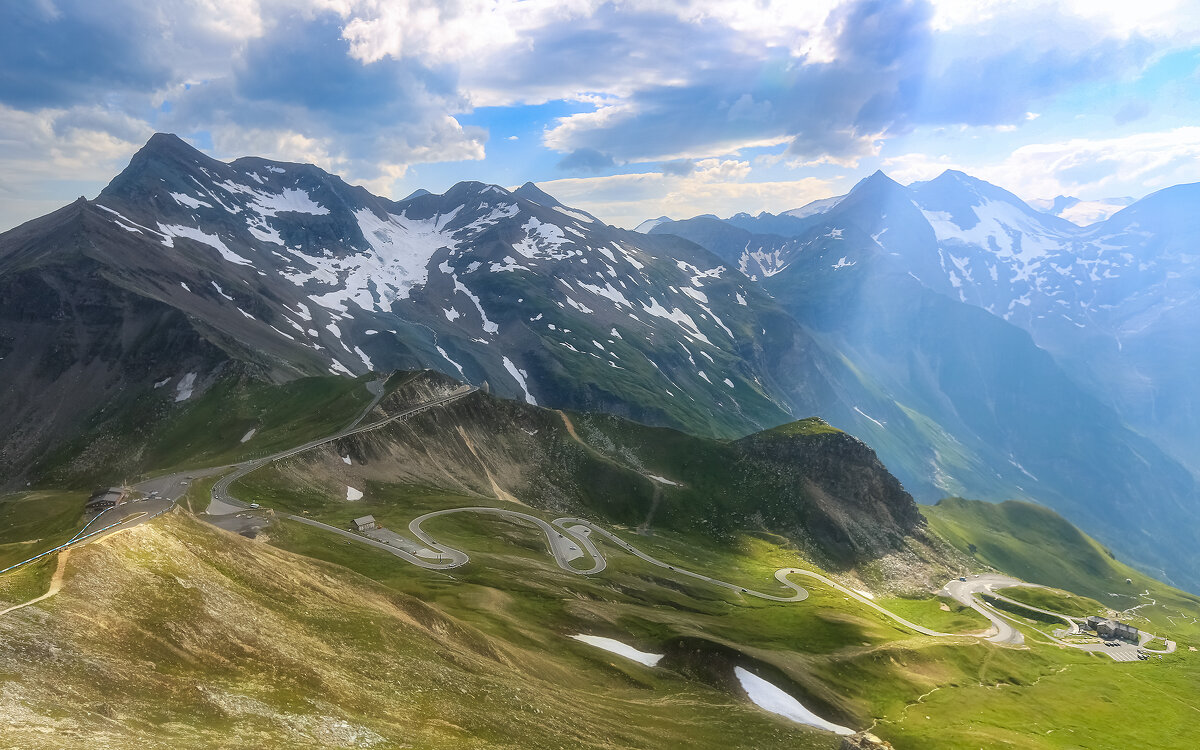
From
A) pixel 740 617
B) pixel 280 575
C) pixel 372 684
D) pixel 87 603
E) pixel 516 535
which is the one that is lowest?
pixel 740 617

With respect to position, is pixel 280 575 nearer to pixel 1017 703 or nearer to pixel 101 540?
pixel 101 540

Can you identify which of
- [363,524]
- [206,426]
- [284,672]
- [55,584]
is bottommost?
[363,524]

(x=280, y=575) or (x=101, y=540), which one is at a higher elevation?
(x=101, y=540)

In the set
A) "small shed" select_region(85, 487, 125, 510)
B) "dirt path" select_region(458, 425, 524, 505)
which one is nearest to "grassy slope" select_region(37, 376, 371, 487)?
"dirt path" select_region(458, 425, 524, 505)

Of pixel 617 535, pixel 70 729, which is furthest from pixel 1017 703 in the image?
pixel 70 729

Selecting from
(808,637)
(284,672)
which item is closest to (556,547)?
(808,637)

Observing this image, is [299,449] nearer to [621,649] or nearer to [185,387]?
[621,649]

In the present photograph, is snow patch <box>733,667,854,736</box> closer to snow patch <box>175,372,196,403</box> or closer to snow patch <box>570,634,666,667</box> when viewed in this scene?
snow patch <box>570,634,666,667</box>
